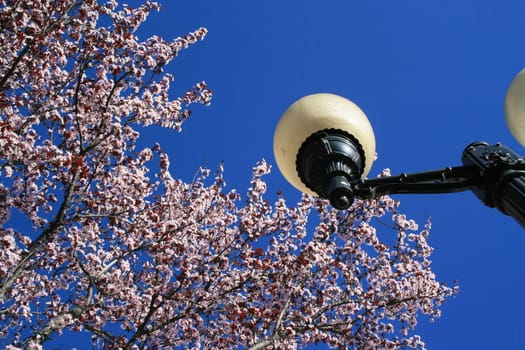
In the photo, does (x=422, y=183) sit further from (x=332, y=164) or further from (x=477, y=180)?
(x=332, y=164)

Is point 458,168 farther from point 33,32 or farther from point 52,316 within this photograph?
point 33,32

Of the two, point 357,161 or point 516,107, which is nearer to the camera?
point 357,161

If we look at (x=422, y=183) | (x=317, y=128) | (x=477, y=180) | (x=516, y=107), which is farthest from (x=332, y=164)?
(x=516, y=107)

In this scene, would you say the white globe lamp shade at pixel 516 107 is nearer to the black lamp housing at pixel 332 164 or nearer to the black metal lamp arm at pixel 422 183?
the black metal lamp arm at pixel 422 183

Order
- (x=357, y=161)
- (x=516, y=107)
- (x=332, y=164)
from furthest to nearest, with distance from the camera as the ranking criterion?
(x=516, y=107) < (x=357, y=161) < (x=332, y=164)

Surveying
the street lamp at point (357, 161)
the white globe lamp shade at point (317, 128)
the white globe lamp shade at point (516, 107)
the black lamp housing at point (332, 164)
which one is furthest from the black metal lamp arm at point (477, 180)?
the white globe lamp shade at point (516, 107)

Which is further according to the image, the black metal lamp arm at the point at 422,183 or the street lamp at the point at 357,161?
the black metal lamp arm at the point at 422,183

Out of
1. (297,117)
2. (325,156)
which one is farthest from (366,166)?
(297,117)

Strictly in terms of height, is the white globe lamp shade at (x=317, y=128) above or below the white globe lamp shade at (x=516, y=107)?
below

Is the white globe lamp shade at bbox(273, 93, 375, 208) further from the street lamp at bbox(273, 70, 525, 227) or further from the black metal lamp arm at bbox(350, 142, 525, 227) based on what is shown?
the black metal lamp arm at bbox(350, 142, 525, 227)

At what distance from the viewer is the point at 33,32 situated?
26.3 ft

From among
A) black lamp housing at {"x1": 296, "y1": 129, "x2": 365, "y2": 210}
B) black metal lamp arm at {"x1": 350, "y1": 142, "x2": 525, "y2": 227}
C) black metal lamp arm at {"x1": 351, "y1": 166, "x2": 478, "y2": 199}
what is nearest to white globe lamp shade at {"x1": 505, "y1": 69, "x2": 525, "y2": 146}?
black metal lamp arm at {"x1": 350, "y1": 142, "x2": 525, "y2": 227}

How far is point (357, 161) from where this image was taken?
288 cm

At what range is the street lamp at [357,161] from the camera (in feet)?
7.99
